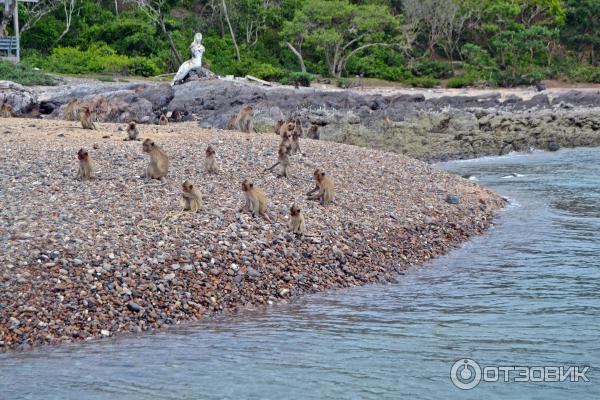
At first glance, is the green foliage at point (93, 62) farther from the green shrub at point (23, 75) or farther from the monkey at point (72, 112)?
the monkey at point (72, 112)

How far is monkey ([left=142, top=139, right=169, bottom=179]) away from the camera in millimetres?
14000

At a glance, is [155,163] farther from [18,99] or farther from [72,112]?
[18,99]

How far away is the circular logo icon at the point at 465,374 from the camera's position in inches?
333

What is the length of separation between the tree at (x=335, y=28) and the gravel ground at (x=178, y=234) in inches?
1053

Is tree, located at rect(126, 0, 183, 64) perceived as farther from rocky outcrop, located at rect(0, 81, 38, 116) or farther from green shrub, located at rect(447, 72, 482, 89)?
rocky outcrop, located at rect(0, 81, 38, 116)

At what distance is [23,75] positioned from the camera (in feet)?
112

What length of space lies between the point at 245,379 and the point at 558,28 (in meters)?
43.3

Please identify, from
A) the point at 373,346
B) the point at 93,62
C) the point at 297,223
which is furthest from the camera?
the point at 93,62

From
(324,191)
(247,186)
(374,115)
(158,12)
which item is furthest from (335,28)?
(247,186)

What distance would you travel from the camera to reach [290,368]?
8.75 meters

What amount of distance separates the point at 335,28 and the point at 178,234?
114ft

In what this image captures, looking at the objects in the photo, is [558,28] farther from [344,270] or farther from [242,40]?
[344,270]

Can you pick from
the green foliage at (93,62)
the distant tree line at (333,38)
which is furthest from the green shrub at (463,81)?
the green foliage at (93,62)

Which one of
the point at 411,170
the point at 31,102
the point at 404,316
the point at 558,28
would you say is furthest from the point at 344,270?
the point at 558,28
